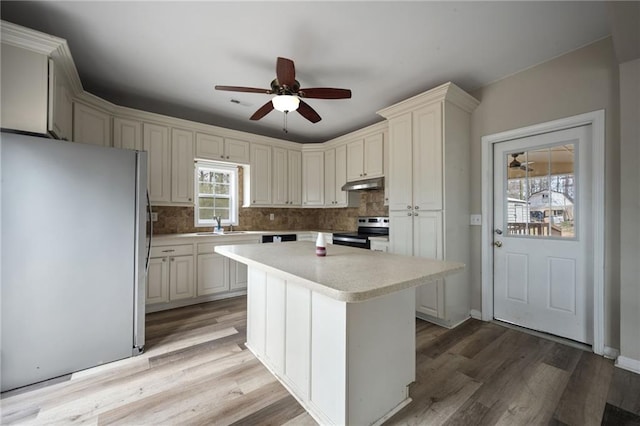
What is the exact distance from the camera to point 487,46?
2.27 metres

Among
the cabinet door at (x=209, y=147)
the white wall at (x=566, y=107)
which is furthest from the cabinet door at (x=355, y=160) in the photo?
the cabinet door at (x=209, y=147)

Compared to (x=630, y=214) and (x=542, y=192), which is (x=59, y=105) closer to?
(x=542, y=192)

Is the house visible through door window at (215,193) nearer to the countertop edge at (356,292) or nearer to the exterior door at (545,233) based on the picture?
the countertop edge at (356,292)

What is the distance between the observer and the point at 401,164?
311cm

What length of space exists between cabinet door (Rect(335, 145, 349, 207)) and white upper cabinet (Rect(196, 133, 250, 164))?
4.86 feet

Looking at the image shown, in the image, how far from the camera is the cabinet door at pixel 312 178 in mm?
4625

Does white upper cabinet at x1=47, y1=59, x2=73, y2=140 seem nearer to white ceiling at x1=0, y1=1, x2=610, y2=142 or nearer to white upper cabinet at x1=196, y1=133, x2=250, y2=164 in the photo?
white ceiling at x1=0, y1=1, x2=610, y2=142

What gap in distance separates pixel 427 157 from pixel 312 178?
2255 millimetres

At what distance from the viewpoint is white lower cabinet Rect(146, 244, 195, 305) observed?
3.07m

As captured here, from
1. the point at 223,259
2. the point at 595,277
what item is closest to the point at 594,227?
the point at 595,277

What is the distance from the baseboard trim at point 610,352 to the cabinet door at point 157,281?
4317 mm

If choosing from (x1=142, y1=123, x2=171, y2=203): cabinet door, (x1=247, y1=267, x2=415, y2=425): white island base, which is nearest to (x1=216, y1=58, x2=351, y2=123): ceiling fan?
(x1=247, y1=267, x2=415, y2=425): white island base

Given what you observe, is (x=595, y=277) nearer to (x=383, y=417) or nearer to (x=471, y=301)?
(x=471, y=301)

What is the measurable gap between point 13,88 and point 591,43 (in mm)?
4544
